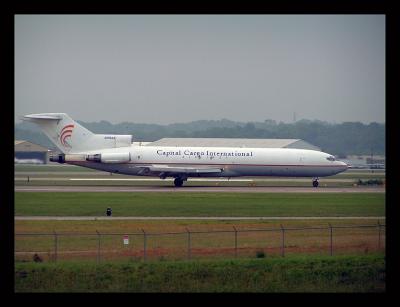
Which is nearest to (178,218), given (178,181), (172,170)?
(172,170)

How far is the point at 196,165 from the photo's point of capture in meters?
60.6

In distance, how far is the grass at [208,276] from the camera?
23.5 metres

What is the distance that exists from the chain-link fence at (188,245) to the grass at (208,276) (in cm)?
132

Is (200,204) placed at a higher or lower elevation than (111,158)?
lower

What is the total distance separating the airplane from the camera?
60.0 m

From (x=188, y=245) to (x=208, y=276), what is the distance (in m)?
2.50

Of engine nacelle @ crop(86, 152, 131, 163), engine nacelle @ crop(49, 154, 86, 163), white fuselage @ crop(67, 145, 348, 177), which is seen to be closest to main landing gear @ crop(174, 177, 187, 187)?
white fuselage @ crop(67, 145, 348, 177)

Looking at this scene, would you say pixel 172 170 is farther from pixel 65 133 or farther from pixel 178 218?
pixel 178 218

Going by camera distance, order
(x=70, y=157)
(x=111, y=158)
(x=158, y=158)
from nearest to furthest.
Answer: (x=111, y=158), (x=158, y=158), (x=70, y=157)

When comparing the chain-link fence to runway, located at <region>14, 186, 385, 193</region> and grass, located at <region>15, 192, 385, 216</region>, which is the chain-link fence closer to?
grass, located at <region>15, 192, 385, 216</region>

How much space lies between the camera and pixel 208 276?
958 inches

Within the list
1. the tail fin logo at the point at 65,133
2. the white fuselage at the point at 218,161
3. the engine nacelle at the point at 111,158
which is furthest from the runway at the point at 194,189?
the tail fin logo at the point at 65,133

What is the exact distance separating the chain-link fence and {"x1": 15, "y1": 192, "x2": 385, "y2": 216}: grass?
331 inches
